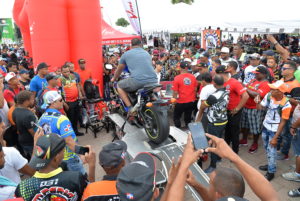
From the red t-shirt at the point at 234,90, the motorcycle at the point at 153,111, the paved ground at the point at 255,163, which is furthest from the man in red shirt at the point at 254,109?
the motorcycle at the point at 153,111

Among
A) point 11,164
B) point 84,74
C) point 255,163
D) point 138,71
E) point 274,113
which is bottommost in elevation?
point 255,163

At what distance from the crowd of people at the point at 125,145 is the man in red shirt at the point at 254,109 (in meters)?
0.02

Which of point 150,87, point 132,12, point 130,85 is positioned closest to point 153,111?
point 150,87

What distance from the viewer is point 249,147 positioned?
5.17 metres

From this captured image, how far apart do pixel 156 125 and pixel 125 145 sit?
1.85m

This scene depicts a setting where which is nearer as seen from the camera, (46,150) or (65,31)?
(46,150)

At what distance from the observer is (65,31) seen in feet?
22.5

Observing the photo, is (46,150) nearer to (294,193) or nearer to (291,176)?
(294,193)

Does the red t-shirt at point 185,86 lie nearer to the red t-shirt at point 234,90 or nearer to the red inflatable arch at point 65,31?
the red t-shirt at point 234,90

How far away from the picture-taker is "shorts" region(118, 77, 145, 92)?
4.21m

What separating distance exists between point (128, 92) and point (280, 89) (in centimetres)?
265

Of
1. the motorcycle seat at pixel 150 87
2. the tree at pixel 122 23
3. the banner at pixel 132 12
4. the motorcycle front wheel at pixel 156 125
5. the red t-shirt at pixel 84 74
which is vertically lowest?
the motorcycle front wheel at pixel 156 125

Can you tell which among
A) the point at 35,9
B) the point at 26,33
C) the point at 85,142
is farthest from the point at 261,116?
the point at 26,33

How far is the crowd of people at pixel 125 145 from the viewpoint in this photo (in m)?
1.63
